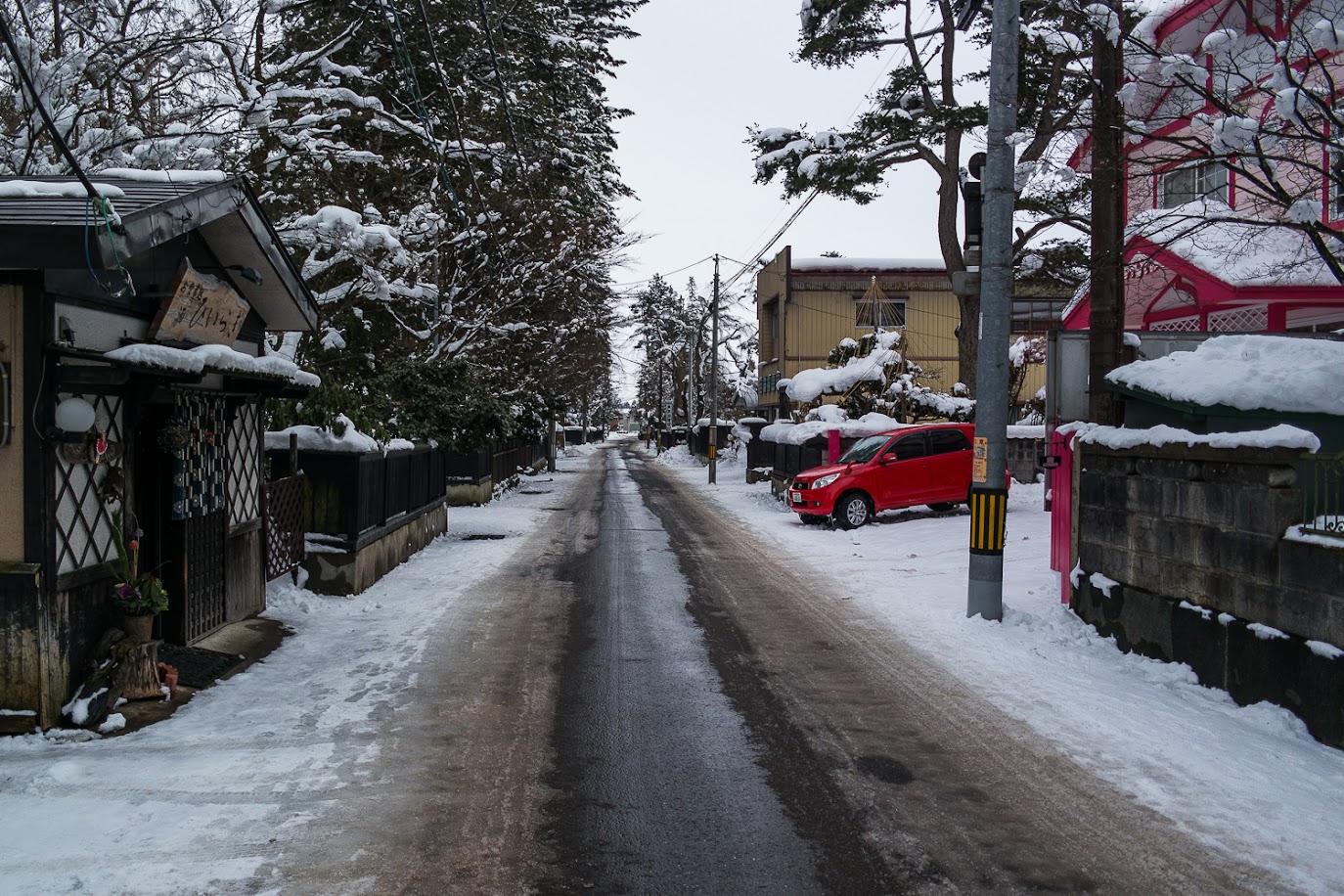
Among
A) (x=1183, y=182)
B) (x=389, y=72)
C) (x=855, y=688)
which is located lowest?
(x=855, y=688)

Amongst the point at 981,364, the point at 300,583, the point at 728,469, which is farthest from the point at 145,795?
the point at 728,469

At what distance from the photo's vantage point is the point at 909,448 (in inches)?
762

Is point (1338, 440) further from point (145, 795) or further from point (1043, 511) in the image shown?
point (1043, 511)

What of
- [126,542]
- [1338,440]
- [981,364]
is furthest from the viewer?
[981,364]

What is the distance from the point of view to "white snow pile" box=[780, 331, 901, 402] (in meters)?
26.5

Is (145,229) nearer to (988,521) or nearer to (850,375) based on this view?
(988,521)

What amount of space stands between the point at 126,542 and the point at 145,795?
104 inches

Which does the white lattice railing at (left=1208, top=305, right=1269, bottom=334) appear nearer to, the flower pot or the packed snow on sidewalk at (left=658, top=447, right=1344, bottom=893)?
the packed snow on sidewalk at (left=658, top=447, right=1344, bottom=893)

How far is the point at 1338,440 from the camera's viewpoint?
7949 mm

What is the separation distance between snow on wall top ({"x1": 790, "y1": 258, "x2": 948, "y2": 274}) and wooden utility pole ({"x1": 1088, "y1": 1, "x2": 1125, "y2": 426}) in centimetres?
3001

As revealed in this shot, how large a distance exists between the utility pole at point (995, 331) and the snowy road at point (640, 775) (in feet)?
2.05

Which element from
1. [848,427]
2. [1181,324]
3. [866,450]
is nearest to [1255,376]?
[866,450]

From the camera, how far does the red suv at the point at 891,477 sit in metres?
18.8

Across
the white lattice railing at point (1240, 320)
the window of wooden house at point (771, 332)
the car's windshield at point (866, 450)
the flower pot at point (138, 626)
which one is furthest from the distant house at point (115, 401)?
the window of wooden house at point (771, 332)
